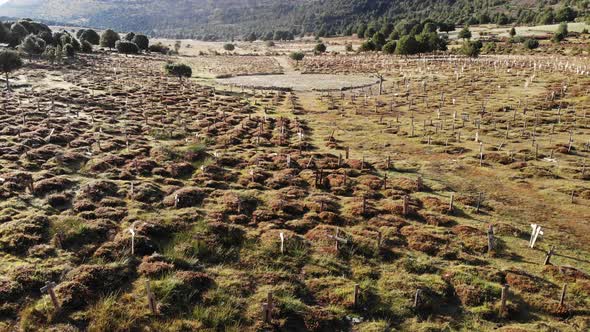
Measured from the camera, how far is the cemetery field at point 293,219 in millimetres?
16234

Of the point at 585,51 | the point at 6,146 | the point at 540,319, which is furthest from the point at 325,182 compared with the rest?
the point at 585,51

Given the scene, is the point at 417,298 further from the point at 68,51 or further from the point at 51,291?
the point at 68,51

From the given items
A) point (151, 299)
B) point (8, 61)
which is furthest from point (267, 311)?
point (8, 61)

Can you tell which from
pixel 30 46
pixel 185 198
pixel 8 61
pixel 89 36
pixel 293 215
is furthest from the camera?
pixel 89 36

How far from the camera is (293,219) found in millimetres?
24141

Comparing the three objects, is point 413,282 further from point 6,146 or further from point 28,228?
point 6,146

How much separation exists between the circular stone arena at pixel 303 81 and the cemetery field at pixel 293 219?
25.0 m

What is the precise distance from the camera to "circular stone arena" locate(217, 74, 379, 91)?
246 ft

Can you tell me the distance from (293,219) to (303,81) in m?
61.5

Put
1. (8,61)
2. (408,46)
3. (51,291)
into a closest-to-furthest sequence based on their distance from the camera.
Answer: (51,291), (8,61), (408,46)

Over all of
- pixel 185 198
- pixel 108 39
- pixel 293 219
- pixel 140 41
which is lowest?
pixel 293 219

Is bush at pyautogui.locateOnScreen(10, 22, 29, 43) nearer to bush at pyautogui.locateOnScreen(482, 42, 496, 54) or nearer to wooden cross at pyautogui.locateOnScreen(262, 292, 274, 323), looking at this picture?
wooden cross at pyautogui.locateOnScreen(262, 292, 274, 323)

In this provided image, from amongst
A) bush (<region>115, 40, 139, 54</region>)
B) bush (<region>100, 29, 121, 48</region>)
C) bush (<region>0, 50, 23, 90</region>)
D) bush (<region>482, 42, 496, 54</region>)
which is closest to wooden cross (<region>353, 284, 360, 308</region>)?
bush (<region>0, 50, 23, 90</region>)

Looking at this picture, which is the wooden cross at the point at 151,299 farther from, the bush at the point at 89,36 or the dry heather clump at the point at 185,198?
the bush at the point at 89,36
